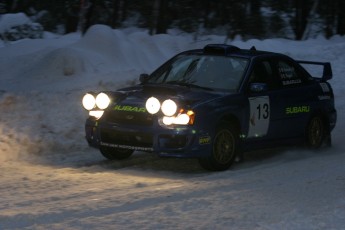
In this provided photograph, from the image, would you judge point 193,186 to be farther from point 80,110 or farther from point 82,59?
point 82,59

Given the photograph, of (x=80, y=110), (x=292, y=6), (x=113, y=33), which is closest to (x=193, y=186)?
(x=80, y=110)

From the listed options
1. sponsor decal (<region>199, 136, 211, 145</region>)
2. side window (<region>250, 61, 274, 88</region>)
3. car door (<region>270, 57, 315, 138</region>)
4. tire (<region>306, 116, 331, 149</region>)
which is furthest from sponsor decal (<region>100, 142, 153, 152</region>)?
tire (<region>306, 116, 331, 149</region>)

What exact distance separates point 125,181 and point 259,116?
2.21 meters

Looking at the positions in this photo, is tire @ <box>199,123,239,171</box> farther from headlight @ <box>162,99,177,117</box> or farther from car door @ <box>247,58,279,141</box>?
headlight @ <box>162,99,177,117</box>

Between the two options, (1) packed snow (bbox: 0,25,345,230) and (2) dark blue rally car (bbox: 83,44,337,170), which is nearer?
(1) packed snow (bbox: 0,25,345,230)

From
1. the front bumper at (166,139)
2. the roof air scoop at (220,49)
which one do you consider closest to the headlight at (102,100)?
the front bumper at (166,139)

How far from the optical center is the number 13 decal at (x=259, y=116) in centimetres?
877

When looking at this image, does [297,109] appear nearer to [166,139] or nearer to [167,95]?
[167,95]

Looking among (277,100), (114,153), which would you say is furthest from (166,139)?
(277,100)

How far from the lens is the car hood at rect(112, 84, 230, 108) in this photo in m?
8.13

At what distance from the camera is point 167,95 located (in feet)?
27.0

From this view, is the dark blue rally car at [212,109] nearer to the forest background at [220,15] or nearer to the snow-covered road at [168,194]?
the snow-covered road at [168,194]

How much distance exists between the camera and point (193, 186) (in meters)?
7.31

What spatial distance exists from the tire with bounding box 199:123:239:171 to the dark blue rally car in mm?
12
